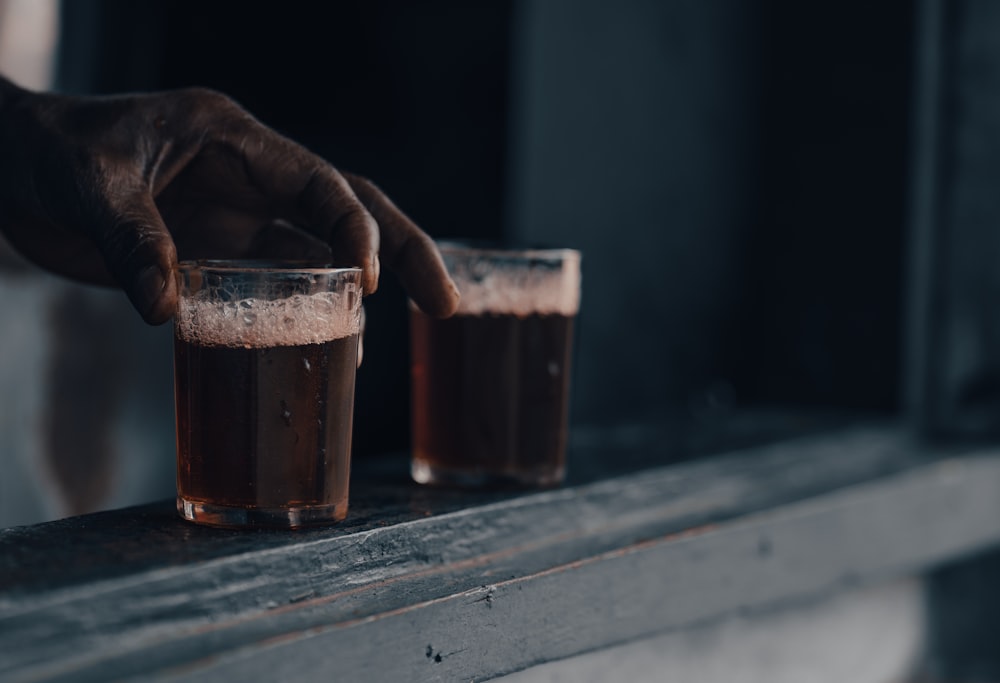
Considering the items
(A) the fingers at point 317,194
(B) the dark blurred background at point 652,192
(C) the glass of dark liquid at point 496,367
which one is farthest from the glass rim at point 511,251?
(B) the dark blurred background at point 652,192

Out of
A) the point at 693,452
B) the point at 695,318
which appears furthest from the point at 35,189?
the point at 695,318

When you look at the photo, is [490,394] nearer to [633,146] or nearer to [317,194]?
[317,194]

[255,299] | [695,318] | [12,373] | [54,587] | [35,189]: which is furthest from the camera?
[695,318]

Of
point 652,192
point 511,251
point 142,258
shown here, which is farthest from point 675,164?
point 142,258

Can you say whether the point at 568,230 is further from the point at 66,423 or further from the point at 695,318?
the point at 66,423

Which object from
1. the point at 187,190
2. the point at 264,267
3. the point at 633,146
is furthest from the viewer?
the point at 633,146

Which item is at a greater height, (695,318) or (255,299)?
(255,299)

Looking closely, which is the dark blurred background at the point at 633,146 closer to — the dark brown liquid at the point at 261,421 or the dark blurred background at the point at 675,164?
the dark blurred background at the point at 675,164
